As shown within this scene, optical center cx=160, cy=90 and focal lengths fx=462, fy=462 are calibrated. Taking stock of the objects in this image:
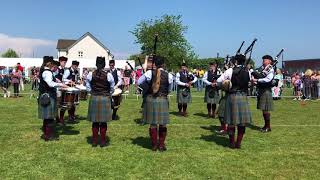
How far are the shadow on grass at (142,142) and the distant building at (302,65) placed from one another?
4221 centimetres

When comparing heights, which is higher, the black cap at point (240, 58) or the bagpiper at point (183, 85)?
the black cap at point (240, 58)

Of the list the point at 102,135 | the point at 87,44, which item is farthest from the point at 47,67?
the point at 87,44

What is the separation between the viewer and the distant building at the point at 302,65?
5051 cm

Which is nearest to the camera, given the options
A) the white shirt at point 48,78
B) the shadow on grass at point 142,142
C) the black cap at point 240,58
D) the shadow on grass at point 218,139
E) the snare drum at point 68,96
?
the black cap at point 240,58

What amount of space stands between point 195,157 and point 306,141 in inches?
113

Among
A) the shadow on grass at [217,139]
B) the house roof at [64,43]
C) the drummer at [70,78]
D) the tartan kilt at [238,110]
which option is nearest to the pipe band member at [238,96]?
the tartan kilt at [238,110]

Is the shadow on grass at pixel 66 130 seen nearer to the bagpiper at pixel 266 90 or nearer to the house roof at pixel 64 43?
the bagpiper at pixel 266 90

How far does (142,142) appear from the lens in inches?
354

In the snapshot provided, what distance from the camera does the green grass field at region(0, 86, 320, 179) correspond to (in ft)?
22.0

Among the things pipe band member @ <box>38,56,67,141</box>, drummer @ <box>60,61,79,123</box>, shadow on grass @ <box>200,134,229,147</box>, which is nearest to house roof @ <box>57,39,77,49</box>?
drummer @ <box>60,61,79,123</box>

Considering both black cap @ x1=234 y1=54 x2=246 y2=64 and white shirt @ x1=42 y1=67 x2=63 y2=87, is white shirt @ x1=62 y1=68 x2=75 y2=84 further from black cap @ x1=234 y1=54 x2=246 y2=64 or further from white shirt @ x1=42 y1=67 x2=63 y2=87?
black cap @ x1=234 y1=54 x2=246 y2=64

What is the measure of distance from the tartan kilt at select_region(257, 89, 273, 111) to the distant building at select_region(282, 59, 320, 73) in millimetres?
39938

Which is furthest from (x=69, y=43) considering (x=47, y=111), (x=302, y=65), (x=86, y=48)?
(x=47, y=111)

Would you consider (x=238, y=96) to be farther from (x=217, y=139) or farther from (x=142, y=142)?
(x=142, y=142)
